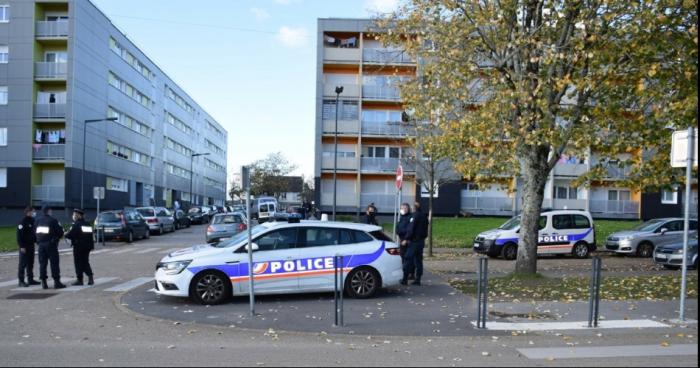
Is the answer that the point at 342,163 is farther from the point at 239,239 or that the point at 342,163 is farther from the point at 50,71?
the point at 239,239

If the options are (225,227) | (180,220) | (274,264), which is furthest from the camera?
(180,220)

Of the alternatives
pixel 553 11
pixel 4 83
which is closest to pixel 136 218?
pixel 4 83

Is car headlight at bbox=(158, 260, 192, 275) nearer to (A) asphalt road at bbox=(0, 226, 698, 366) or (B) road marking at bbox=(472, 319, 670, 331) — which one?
(A) asphalt road at bbox=(0, 226, 698, 366)

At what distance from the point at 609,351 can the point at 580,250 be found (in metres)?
14.9

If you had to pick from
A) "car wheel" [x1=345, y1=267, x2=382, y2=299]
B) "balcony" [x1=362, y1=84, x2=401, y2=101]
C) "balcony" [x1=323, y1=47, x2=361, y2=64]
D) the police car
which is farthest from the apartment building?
"car wheel" [x1=345, y1=267, x2=382, y2=299]

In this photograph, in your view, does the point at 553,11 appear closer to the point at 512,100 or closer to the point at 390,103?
the point at 512,100

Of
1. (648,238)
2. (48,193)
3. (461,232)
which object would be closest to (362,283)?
(648,238)

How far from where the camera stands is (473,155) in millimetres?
14016

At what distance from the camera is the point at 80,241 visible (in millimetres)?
13219

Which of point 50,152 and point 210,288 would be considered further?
point 50,152

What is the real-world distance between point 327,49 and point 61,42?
1859 cm

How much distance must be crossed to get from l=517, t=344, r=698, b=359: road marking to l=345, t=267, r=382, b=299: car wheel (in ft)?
14.2

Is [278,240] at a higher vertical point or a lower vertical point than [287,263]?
higher

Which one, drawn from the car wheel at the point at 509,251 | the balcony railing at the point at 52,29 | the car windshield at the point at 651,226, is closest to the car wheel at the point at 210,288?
the car wheel at the point at 509,251
